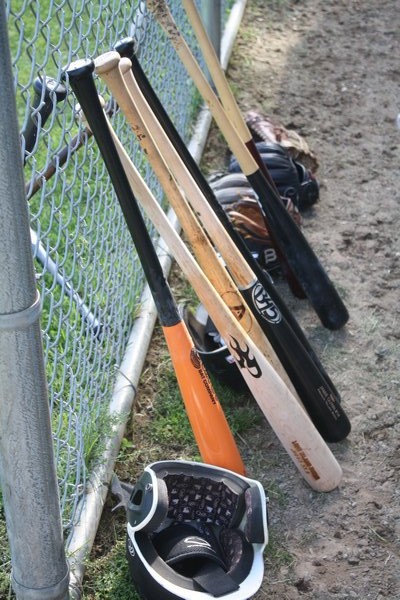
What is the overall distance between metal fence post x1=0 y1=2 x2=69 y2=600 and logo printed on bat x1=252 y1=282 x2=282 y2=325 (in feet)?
3.36

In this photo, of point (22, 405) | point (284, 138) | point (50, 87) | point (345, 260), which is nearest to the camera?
point (22, 405)

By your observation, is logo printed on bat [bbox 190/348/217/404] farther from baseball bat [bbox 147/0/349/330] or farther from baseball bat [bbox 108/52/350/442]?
baseball bat [bbox 147/0/349/330]

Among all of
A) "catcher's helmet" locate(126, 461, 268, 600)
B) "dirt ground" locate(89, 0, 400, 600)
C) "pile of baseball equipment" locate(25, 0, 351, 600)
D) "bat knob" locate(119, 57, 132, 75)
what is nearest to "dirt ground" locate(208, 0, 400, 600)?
"dirt ground" locate(89, 0, 400, 600)

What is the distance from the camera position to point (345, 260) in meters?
3.85

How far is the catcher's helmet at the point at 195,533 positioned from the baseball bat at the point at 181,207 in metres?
0.47

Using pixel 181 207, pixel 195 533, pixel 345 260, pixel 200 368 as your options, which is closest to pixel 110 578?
pixel 195 533

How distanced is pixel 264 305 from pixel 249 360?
0.23m

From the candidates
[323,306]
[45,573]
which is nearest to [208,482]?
[45,573]

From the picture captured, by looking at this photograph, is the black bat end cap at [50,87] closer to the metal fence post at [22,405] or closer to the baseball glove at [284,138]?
the metal fence post at [22,405]

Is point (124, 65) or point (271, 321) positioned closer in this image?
point (124, 65)

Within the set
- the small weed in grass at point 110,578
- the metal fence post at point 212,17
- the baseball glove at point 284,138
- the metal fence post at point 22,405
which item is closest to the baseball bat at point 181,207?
the small weed in grass at point 110,578

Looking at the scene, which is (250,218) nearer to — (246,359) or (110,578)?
(246,359)

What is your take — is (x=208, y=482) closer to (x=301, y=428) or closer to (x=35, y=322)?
(x=301, y=428)

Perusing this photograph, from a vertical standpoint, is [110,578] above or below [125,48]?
below
